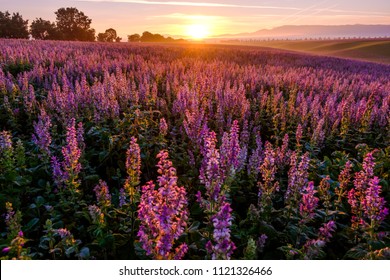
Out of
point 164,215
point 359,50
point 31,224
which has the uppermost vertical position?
point 359,50

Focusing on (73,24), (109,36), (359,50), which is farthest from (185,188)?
(109,36)

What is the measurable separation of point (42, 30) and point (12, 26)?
698 cm

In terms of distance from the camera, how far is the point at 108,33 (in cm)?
8362

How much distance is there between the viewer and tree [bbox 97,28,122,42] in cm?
8281

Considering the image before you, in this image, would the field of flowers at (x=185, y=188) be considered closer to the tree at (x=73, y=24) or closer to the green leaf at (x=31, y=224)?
the green leaf at (x=31, y=224)

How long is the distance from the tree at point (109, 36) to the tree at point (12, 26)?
23688 mm

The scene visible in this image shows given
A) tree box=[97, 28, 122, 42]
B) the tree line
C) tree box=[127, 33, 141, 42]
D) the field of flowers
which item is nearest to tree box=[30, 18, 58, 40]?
the tree line

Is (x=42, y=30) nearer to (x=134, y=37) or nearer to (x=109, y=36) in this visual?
(x=109, y=36)

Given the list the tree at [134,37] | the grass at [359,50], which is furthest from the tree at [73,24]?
the grass at [359,50]

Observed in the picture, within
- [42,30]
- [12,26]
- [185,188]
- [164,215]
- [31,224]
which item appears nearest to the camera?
[164,215]

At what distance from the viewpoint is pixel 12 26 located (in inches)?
2255

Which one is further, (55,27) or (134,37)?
(134,37)
